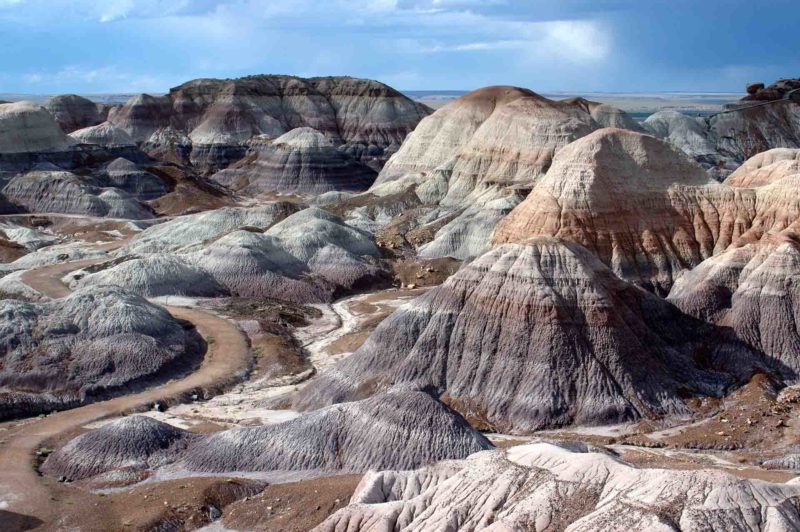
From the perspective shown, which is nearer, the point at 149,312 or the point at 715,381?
the point at 715,381

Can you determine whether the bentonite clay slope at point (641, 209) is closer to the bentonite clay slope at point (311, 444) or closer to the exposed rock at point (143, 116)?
the bentonite clay slope at point (311, 444)

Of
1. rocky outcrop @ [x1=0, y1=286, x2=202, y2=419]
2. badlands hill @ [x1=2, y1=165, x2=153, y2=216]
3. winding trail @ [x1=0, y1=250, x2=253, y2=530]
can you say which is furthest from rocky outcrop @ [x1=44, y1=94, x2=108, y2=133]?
rocky outcrop @ [x1=0, y1=286, x2=202, y2=419]

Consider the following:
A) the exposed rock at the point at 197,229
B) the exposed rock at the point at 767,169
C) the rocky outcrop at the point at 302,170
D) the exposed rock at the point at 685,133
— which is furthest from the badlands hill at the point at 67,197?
the exposed rock at the point at 685,133

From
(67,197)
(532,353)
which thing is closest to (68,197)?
(67,197)

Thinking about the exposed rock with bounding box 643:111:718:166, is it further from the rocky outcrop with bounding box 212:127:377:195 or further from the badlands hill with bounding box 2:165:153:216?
the badlands hill with bounding box 2:165:153:216

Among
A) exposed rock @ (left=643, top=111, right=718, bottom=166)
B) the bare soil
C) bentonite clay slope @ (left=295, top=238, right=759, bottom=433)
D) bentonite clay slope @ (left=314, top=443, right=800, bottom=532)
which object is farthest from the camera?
exposed rock @ (left=643, top=111, right=718, bottom=166)

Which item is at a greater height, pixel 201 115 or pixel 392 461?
pixel 201 115

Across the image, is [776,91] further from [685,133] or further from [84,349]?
[84,349]

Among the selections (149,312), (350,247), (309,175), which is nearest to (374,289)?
(350,247)

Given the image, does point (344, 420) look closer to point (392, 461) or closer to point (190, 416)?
point (392, 461)
